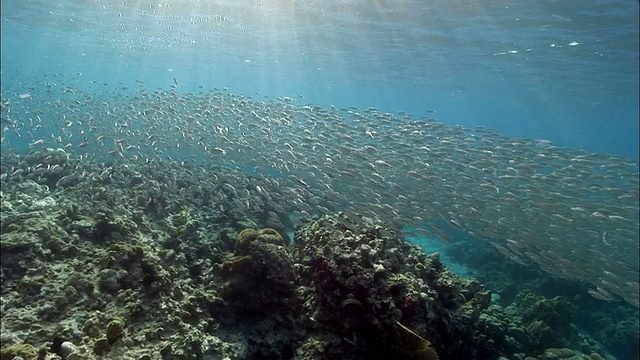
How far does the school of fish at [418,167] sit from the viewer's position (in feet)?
44.2

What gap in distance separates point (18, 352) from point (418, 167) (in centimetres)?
1414

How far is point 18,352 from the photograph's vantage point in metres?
4.86

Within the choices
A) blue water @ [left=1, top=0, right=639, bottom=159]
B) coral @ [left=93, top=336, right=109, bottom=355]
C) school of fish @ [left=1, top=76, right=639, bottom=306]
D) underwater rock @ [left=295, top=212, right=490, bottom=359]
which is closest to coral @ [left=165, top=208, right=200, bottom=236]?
school of fish @ [left=1, top=76, right=639, bottom=306]

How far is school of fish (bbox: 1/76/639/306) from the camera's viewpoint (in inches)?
531

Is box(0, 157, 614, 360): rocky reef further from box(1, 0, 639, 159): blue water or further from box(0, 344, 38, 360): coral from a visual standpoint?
box(1, 0, 639, 159): blue water

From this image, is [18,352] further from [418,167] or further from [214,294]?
[418,167]

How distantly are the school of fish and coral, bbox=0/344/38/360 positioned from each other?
7387 millimetres

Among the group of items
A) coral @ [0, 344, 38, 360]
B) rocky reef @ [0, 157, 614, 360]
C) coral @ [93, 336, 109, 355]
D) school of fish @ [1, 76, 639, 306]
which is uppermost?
coral @ [0, 344, 38, 360]

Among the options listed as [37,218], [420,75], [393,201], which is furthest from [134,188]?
[420,75]

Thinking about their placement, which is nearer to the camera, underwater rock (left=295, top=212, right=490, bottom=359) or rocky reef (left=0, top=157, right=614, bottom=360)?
rocky reef (left=0, top=157, right=614, bottom=360)

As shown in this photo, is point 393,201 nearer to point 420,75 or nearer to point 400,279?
point 400,279

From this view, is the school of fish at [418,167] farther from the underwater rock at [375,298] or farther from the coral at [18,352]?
the coral at [18,352]

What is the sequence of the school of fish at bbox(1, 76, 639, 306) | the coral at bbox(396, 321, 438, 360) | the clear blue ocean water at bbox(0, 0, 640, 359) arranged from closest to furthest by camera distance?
the coral at bbox(396, 321, 438, 360) → the school of fish at bbox(1, 76, 639, 306) → the clear blue ocean water at bbox(0, 0, 640, 359)

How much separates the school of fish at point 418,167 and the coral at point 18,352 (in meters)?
7.39
